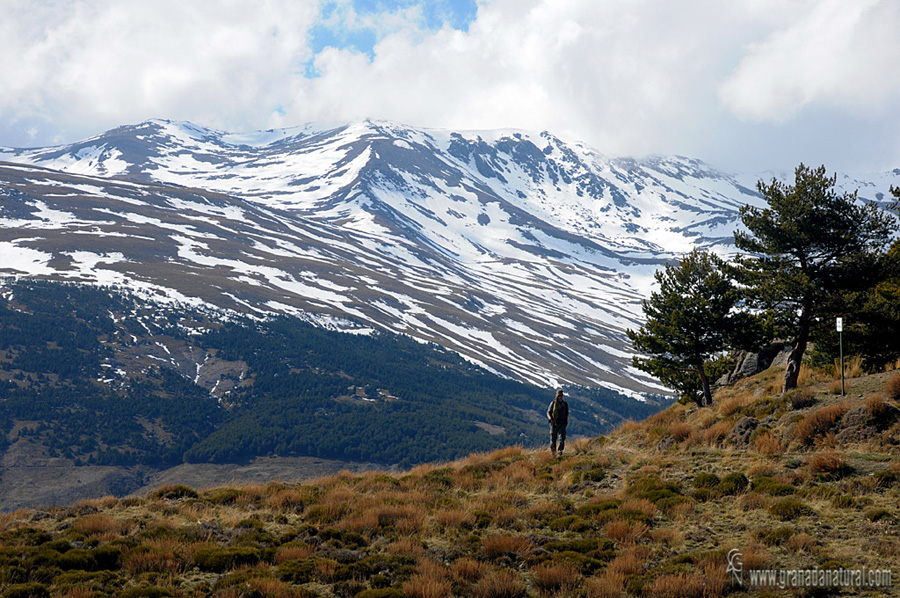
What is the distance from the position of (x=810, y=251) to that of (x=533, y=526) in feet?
59.2

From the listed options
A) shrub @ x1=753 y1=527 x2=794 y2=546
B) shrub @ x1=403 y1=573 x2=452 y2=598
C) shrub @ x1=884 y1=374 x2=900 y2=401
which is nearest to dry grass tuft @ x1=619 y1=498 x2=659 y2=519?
shrub @ x1=753 y1=527 x2=794 y2=546

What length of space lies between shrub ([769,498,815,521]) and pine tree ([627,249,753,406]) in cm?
1572

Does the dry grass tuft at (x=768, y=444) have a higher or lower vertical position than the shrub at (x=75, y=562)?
higher

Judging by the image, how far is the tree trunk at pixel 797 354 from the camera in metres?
23.8

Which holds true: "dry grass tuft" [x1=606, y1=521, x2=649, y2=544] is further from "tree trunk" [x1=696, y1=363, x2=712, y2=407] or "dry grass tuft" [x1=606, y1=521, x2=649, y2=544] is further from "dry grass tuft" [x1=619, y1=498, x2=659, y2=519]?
"tree trunk" [x1=696, y1=363, x2=712, y2=407]

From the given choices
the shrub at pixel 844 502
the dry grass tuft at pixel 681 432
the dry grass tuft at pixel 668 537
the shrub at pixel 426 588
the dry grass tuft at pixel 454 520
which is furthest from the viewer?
the dry grass tuft at pixel 681 432

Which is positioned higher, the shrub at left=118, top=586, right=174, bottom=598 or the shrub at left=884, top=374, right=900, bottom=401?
the shrub at left=884, top=374, right=900, bottom=401

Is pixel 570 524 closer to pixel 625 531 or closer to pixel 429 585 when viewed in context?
pixel 625 531

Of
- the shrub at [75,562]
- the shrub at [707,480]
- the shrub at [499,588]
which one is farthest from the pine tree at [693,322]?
the shrub at [75,562]

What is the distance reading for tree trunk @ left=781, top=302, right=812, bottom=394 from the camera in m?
23.8

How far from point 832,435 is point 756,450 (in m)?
1.98

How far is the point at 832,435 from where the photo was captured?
16781 millimetres

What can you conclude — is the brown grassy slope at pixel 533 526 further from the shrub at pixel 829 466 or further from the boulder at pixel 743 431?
the boulder at pixel 743 431

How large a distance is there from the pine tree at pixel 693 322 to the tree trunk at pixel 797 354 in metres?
3.12
